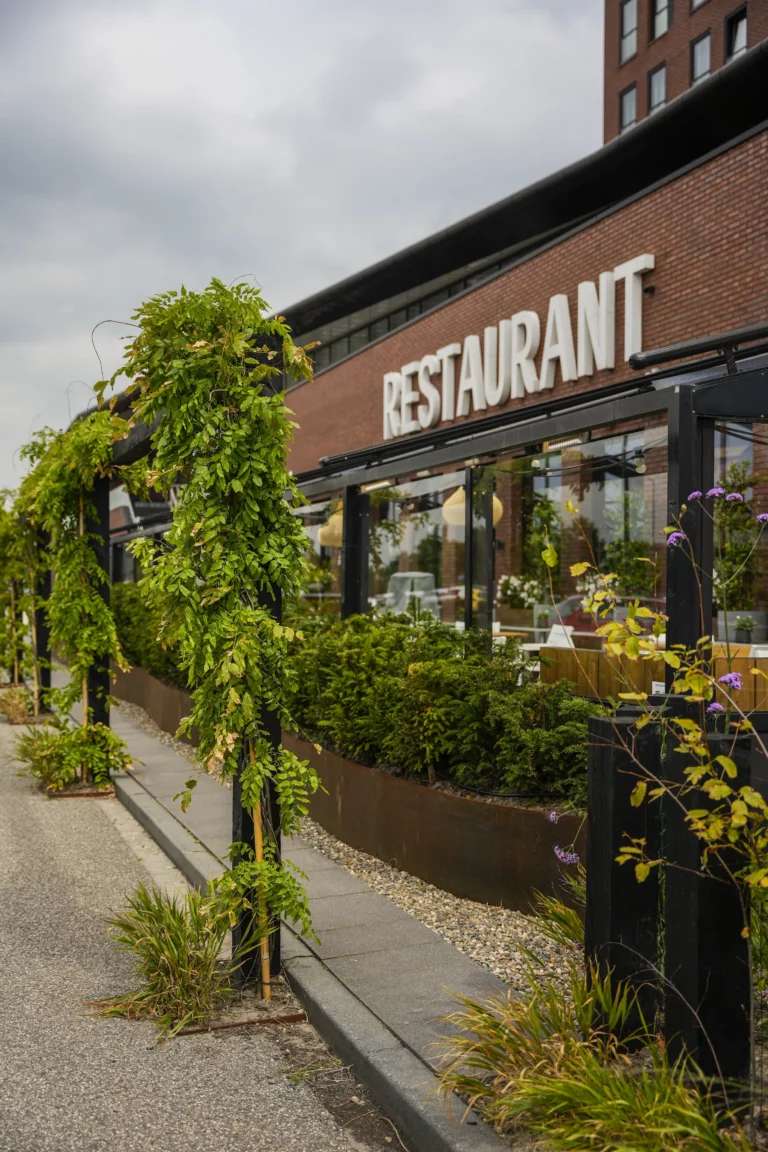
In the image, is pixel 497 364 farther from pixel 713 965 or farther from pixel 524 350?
pixel 713 965

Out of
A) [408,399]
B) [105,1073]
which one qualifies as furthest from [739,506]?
[408,399]

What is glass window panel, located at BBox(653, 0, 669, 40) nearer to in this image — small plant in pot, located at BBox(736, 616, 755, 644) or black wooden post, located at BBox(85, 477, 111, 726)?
black wooden post, located at BBox(85, 477, 111, 726)

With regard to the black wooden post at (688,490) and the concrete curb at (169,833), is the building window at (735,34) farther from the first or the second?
the concrete curb at (169,833)

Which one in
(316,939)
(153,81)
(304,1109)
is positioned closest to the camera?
(304,1109)

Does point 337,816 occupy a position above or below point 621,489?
below

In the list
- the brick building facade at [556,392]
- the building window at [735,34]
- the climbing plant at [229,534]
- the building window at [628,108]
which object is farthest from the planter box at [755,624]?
the building window at [628,108]

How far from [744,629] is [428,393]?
14.3m

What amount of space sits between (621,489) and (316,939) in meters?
4.20

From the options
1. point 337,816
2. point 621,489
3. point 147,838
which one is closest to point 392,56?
point 621,489

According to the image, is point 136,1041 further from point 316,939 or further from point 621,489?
point 621,489

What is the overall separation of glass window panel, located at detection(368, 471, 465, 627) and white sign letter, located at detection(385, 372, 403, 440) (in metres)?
10.7

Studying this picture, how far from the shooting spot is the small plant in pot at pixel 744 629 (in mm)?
6586

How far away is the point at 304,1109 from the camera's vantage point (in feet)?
12.6

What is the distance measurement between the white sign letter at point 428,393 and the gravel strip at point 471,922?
13.9 metres
